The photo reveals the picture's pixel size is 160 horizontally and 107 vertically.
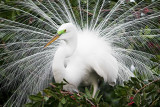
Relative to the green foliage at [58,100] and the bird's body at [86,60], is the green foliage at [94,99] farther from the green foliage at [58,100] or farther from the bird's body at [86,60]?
the bird's body at [86,60]

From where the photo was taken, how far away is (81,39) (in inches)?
115

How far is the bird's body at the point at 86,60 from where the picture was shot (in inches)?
102

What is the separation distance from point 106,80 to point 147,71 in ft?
1.37

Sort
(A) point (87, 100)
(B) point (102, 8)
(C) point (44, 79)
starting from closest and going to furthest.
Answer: (A) point (87, 100), (C) point (44, 79), (B) point (102, 8)

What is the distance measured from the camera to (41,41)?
2.90 meters

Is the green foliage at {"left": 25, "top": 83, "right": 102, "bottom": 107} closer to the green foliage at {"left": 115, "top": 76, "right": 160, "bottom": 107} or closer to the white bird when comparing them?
the green foliage at {"left": 115, "top": 76, "right": 160, "bottom": 107}

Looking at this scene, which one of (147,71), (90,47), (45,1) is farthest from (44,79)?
(147,71)

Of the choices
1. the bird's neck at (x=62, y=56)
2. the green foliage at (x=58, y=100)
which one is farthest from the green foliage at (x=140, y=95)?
the bird's neck at (x=62, y=56)

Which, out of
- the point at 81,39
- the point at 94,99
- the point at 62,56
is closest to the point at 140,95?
the point at 94,99

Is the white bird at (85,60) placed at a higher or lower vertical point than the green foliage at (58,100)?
higher

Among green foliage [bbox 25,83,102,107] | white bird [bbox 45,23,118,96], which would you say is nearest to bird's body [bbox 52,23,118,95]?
white bird [bbox 45,23,118,96]

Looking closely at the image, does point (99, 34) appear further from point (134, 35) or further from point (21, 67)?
point (21, 67)

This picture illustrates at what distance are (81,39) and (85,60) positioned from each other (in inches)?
10.5

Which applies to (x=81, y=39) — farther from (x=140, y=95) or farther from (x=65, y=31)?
(x=140, y=95)
